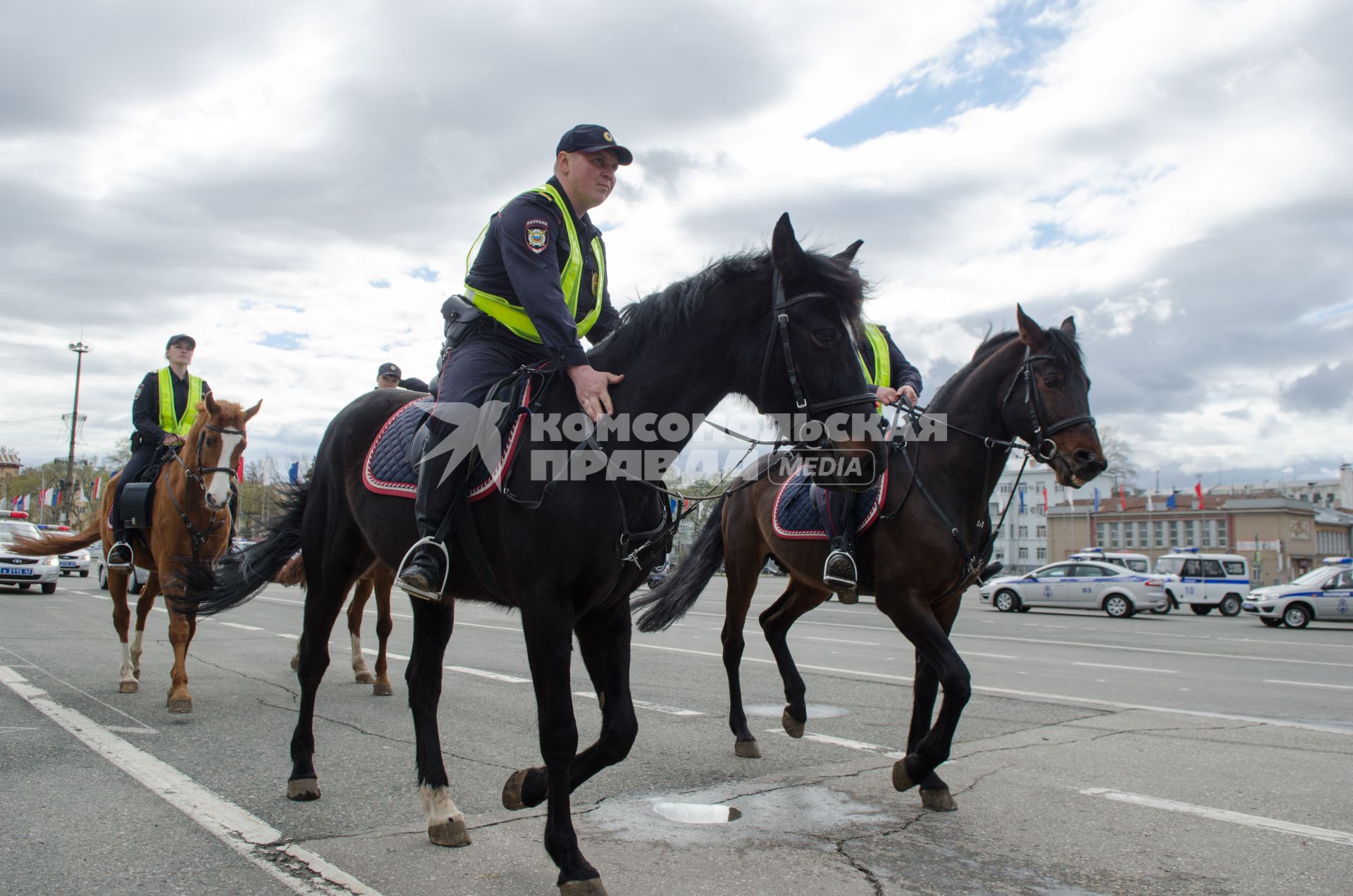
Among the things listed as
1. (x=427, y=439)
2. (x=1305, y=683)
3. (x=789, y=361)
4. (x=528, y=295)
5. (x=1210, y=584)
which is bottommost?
(x=1305, y=683)

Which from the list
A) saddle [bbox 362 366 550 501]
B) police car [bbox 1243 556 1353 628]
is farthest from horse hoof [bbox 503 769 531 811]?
police car [bbox 1243 556 1353 628]

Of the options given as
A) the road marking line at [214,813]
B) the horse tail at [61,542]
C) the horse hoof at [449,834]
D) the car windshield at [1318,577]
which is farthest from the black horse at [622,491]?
the car windshield at [1318,577]

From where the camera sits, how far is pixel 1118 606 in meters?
27.9

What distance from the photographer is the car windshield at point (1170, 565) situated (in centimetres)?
3167

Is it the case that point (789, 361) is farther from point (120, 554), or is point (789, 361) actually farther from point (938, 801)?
point (120, 554)

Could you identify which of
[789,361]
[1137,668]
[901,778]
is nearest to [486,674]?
[901,778]

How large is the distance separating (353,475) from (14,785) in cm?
223

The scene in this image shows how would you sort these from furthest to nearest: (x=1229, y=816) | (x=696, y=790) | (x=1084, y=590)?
(x=1084, y=590), (x=696, y=790), (x=1229, y=816)

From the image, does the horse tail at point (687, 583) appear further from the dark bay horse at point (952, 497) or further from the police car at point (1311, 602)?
the police car at point (1311, 602)

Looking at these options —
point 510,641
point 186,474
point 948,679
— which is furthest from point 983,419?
point 510,641

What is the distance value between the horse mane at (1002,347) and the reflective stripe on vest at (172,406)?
681 cm

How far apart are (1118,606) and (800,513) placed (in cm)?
2487

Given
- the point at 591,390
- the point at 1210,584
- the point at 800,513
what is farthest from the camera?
the point at 1210,584

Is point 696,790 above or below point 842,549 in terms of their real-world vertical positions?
below
